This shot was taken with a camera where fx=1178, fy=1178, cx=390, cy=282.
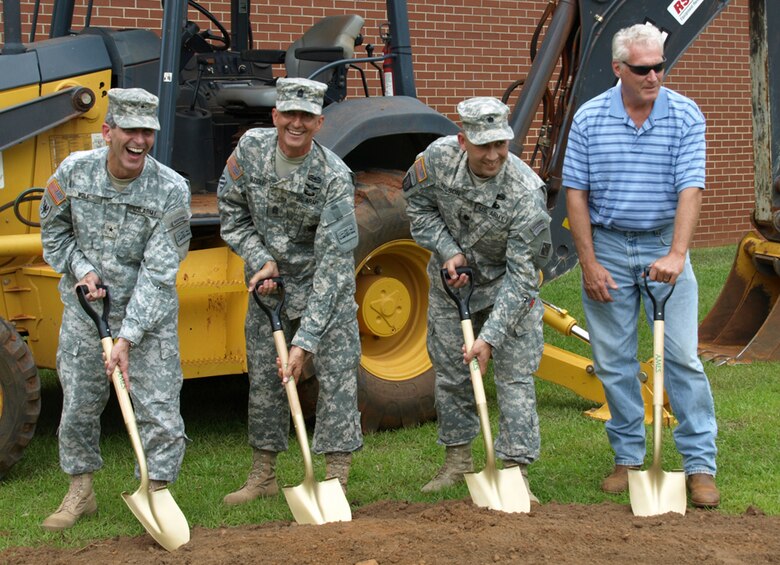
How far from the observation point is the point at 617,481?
5133 mm

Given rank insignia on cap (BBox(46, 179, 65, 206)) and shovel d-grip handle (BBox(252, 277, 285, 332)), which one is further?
shovel d-grip handle (BBox(252, 277, 285, 332))

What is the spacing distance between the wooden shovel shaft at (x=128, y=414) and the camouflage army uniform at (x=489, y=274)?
1.35 meters

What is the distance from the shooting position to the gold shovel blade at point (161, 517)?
4.33m

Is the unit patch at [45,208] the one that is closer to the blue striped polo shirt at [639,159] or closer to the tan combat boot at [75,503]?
the tan combat boot at [75,503]

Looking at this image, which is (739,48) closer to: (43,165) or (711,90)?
(711,90)

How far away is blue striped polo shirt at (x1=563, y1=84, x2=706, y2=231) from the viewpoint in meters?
4.76

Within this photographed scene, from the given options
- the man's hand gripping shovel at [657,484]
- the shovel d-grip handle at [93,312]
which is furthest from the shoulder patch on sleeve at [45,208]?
the man's hand gripping shovel at [657,484]

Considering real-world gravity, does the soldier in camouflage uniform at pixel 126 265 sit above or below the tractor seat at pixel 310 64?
below

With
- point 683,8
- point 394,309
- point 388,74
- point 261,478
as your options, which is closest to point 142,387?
point 261,478

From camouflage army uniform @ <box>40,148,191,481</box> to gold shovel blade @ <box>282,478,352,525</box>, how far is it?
20.5 inches

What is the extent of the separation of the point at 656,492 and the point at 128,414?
6.79ft

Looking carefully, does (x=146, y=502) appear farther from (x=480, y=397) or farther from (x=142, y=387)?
(x=480, y=397)

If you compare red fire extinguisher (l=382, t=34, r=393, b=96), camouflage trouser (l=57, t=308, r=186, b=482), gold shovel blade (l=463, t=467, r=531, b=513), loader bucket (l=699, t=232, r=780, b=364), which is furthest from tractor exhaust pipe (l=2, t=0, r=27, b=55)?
loader bucket (l=699, t=232, r=780, b=364)

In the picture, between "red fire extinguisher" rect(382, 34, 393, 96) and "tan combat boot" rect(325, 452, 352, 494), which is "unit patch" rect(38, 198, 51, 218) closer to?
"tan combat boot" rect(325, 452, 352, 494)
